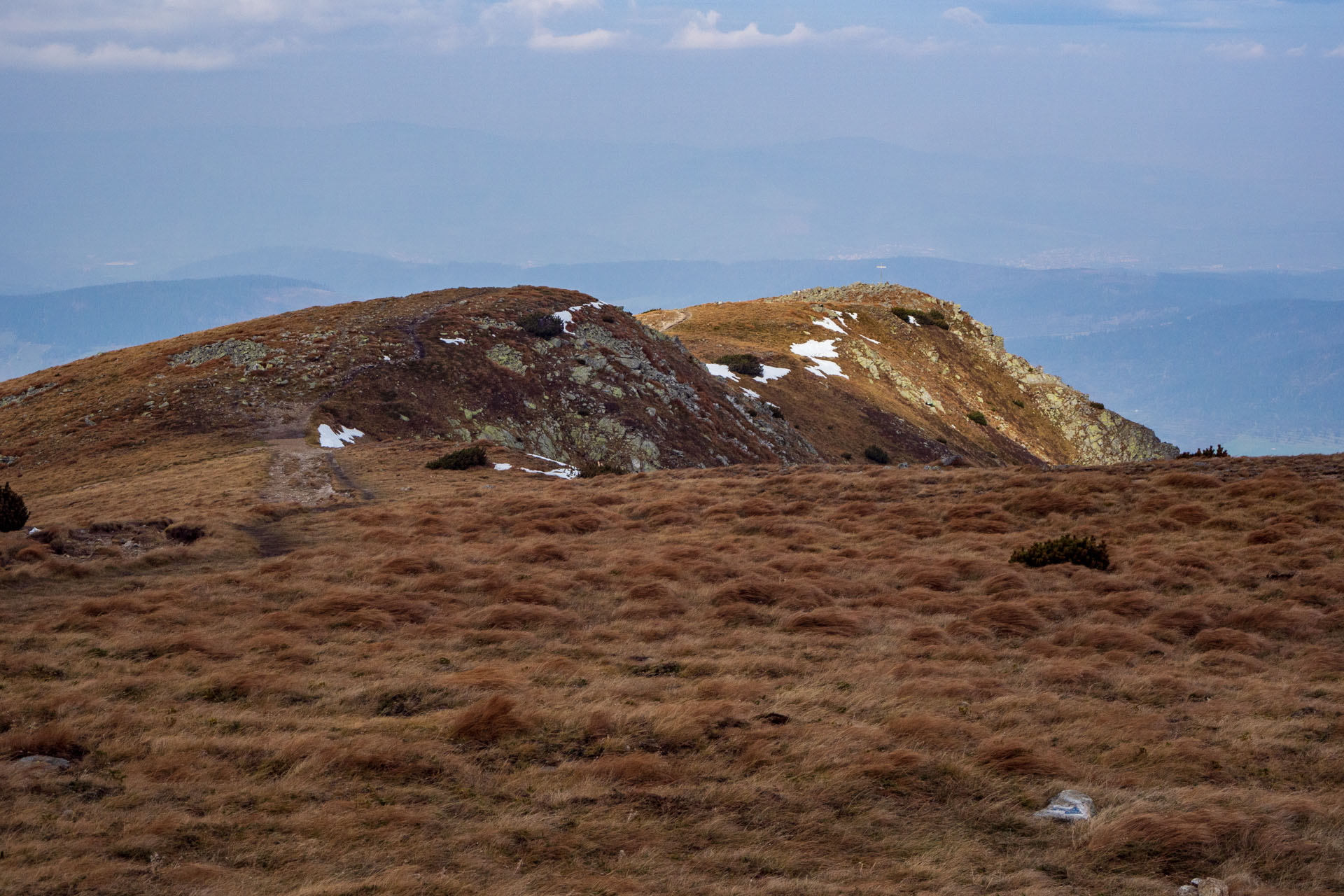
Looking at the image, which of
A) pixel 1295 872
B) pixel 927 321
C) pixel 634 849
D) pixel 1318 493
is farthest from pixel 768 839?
pixel 927 321

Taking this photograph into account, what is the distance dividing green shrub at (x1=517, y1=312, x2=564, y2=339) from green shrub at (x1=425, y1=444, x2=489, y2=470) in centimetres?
2280

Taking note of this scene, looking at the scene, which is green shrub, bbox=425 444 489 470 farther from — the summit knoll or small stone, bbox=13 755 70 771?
small stone, bbox=13 755 70 771

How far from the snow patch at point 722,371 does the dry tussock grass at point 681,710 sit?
154 ft

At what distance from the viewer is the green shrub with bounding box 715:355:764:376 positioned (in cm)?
6838

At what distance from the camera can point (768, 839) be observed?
7.16m

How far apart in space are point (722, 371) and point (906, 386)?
72.4 feet

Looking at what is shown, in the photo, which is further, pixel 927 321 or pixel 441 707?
pixel 927 321

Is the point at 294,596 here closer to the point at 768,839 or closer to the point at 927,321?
the point at 768,839

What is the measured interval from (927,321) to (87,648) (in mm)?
98853

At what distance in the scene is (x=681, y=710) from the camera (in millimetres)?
9469

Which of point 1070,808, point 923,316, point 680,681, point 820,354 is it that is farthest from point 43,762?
point 923,316

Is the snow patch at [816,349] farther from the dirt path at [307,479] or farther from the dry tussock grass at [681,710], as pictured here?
the dry tussock grass at [681,710]

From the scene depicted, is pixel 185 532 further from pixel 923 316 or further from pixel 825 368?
pixel 923 316

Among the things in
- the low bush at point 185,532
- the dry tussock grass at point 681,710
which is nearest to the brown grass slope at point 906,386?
the dry tussock grass at point 681,710
